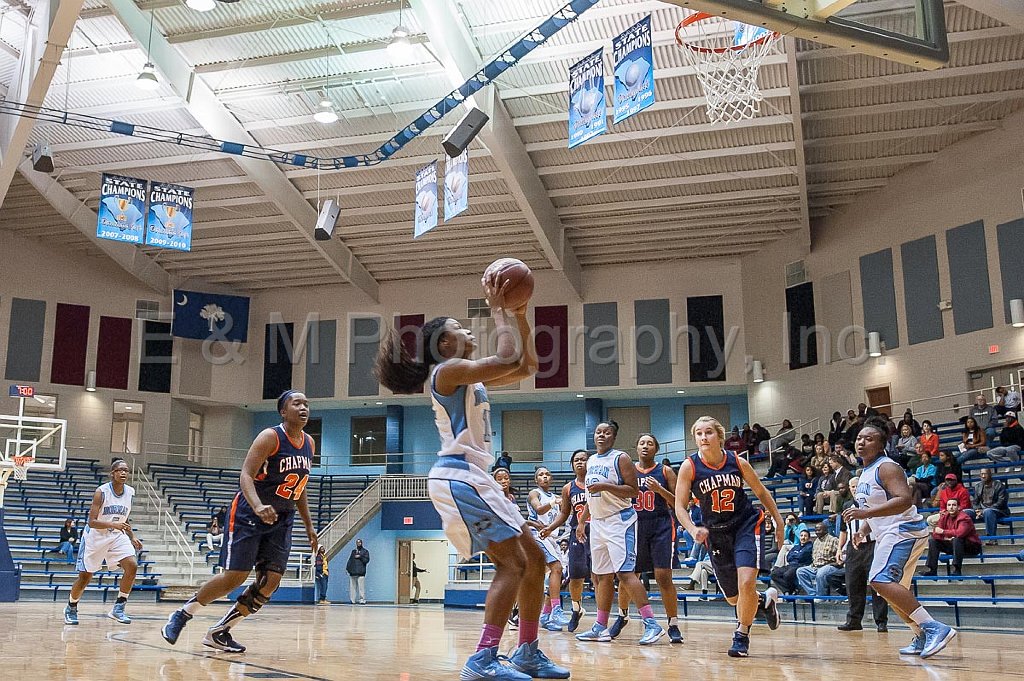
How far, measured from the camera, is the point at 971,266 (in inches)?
858

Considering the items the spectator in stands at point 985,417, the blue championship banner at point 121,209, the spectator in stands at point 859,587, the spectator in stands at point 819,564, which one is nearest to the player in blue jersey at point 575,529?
the spectator in stands at point 859,587

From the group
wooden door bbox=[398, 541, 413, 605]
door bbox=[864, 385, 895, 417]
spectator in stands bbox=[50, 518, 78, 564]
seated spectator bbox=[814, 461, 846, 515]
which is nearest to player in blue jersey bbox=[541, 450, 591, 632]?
seated spectator bbox=[814, 461, 846, 515]

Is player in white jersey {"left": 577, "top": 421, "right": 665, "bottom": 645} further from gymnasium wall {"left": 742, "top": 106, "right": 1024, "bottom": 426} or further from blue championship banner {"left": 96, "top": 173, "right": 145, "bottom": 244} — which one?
gymnasium wall {"left": 742, "top": 106, "right": 1024, "bottom": 426}

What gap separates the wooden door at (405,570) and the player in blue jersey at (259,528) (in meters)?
22.0

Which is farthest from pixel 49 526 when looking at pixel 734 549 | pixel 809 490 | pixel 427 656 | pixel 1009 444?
pixel 1009 444

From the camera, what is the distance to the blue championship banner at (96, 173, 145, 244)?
19656 millimetres

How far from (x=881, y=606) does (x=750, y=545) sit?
4.77 meters

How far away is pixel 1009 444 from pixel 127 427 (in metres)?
24.7

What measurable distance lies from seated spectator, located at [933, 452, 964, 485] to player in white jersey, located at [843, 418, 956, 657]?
7.75 m

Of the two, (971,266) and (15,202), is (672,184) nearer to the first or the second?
(971,266)

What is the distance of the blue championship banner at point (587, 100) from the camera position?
622 inches

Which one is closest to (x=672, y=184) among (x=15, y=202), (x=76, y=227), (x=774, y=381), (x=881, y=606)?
(x=774, y=381)

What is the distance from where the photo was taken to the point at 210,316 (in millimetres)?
30250

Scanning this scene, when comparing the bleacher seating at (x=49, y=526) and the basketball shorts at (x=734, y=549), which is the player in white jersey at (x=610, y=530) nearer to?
the basketball shorts at (x=734, y=549)
